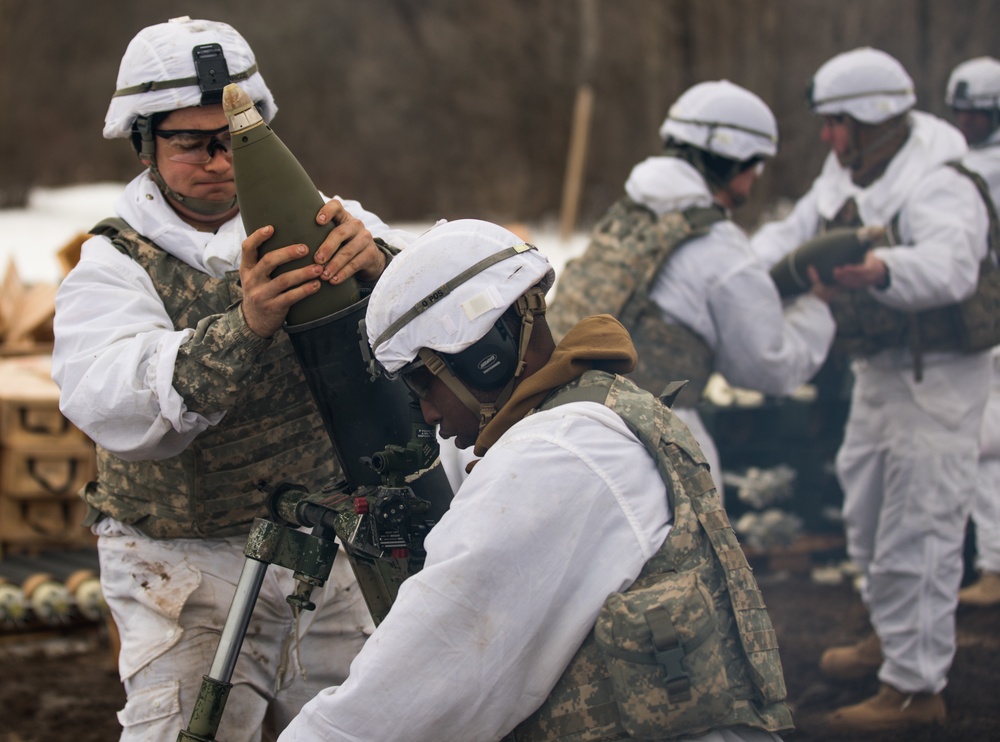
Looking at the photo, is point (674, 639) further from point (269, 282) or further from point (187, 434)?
point (187, 434)

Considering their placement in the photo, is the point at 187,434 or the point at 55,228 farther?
A: the point at 55,228

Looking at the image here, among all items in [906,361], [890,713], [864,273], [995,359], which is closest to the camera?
[864,273]

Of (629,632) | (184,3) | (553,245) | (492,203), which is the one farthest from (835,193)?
(184,3)

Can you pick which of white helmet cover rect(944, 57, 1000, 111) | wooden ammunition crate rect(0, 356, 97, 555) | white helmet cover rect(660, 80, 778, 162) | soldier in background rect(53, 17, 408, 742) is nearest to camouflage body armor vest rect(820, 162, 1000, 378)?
white helmet cover rect(660, 80, 778, 162)

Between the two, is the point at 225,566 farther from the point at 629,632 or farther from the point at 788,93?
the point at 788,93

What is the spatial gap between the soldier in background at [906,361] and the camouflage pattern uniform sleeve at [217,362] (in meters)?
3.06

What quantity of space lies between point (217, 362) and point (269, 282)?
0.72ft

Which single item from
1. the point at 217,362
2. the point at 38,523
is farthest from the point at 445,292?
the point at 38,523

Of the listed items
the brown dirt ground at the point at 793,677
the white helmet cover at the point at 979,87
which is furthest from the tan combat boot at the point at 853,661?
the white helmet cover at the point at 979,87

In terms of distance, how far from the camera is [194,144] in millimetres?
3283

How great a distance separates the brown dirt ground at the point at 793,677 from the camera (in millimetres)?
5340

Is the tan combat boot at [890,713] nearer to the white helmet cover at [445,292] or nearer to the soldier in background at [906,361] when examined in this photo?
the soldier in background at [906,361]

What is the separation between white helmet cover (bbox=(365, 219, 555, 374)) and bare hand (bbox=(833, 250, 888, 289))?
9.53 feet

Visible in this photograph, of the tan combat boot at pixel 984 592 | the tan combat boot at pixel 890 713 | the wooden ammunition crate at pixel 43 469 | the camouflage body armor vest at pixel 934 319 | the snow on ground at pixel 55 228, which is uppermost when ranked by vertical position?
the camouflage body armor vest at pixel 934 319
